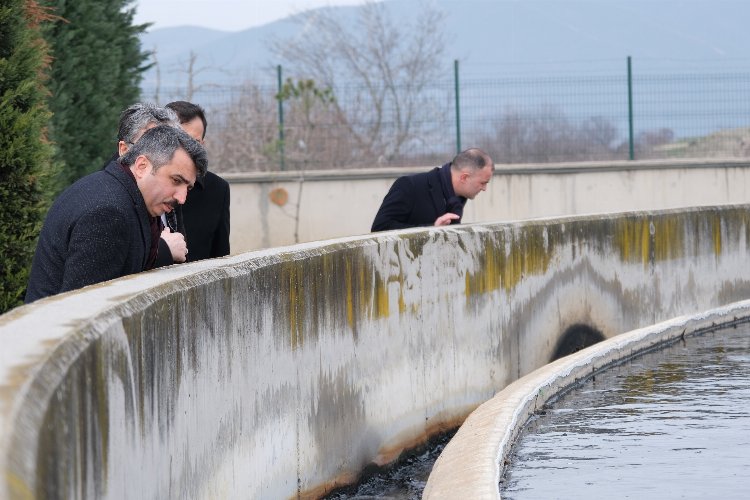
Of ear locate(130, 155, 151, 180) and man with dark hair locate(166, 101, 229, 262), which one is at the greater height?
ear locate(130, 155, 151, 180)

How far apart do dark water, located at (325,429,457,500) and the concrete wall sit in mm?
13568

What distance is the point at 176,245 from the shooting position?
18.4ft

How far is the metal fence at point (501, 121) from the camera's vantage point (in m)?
22.2

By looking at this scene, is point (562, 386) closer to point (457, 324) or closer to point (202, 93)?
point (457, 324)

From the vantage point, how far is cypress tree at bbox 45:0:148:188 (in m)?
13.7

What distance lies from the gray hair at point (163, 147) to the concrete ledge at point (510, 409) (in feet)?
5.26

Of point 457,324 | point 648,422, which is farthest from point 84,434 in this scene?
point 457,324

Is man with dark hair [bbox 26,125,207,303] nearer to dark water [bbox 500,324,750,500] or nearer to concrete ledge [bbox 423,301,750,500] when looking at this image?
concrete ledge [bbox 423,301,750,500]

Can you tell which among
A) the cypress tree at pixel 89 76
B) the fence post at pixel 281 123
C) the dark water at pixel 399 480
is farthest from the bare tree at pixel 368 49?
the dark water at pixel 399 480

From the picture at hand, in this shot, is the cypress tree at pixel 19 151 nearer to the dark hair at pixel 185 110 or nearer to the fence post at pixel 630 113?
the dark hair at pixel 185 110

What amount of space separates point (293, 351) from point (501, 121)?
16.7 metres

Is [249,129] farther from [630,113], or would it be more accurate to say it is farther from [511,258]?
[511,258]

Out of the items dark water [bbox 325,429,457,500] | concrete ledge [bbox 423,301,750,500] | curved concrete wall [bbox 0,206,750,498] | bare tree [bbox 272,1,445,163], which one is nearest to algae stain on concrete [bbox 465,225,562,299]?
curved concrete wall [bbox 0,206,750,498]

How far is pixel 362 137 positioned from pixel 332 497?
55.0ft
